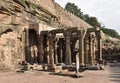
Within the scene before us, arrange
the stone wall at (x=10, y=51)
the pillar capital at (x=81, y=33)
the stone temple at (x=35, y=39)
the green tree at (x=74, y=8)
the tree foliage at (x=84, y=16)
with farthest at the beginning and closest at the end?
the green tree at (x=74, y=8) → the tree foliage at (x=84, y=16) → the pillar capital at (x=81, y=33) → the stone temple at (x=35, y=39) → the stone wall at (x=10, y=51)

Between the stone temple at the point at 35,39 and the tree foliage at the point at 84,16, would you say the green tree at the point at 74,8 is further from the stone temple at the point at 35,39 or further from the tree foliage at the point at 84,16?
the stone temple at the point at 35,39

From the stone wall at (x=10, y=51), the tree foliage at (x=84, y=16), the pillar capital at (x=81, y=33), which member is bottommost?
the stone wall at (x=10, y=51)

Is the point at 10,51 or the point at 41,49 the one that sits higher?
the point at 41,49

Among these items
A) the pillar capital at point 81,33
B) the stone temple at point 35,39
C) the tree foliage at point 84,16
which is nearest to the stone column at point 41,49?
the stone temple at point 35,39

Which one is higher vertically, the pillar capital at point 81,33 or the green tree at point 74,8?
the green tree at point 74,8

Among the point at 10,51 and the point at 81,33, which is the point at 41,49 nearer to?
the point at 81,33

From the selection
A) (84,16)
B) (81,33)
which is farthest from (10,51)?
(84,16)

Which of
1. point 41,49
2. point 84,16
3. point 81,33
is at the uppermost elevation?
point 84,16

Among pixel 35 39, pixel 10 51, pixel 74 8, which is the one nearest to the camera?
pixel 10 51

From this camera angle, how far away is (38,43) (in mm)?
35125

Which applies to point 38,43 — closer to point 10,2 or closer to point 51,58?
point 51,58

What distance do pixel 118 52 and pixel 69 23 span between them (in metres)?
10.9

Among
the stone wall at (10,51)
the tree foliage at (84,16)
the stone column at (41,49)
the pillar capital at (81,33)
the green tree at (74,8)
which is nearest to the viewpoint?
the stone wall at (10,51)

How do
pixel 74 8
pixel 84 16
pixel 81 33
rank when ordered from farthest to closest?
pixel 84 16 → pixel 74 8 → pixel 81 33
